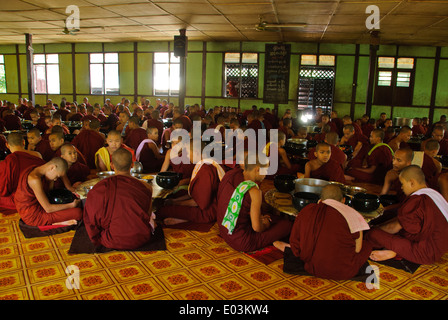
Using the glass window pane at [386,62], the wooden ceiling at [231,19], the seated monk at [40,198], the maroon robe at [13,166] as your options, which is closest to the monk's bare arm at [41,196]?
the seated monk at [40,198]

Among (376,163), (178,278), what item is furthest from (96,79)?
(178,278)

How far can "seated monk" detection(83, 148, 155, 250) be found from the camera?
3.24m

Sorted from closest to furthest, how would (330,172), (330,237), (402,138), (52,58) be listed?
1. (330,237)
2. (330,172)
3. (402,138)
4. (52,58)

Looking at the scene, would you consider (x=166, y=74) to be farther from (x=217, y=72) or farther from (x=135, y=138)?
(x=135, y=138)

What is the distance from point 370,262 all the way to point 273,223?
996mm

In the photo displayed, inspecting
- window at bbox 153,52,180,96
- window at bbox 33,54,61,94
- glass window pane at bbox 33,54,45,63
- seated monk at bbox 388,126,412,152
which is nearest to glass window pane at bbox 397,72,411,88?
seated monk at bbox 388,126,412,152

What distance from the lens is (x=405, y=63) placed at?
41.2 ft

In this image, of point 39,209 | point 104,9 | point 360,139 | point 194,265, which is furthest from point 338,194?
point 104,9

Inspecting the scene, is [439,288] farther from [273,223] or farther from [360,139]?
[360,139]

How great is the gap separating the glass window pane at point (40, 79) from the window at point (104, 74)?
2529 millimetres

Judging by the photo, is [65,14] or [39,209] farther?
[65,14]

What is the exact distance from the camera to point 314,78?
→ 13023mm

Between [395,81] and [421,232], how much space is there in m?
11.0

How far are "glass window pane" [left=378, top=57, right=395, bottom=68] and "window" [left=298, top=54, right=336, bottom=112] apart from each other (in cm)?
163
